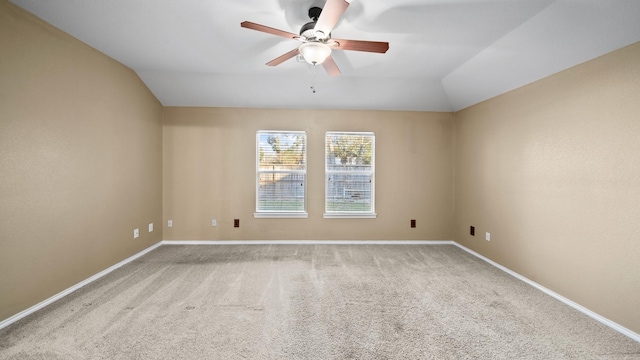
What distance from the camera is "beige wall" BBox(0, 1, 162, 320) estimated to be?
2061 mm

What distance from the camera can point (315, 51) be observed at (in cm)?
210

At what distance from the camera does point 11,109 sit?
206cm

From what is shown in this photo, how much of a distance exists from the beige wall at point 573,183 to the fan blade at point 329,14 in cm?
232

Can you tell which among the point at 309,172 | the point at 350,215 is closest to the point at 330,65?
the point at 309,172

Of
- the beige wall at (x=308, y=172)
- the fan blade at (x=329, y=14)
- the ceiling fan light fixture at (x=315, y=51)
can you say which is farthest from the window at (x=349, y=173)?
the fan blade at (x=329, y=14)

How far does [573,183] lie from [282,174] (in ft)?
12.0

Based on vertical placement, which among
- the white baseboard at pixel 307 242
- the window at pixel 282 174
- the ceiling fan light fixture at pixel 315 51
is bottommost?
the white baseboard at pixel 307 242

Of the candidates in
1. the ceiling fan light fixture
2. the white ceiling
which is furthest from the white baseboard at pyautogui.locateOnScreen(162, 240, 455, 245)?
the ceiling fan light fixture

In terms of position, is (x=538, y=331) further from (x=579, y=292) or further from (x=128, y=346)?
(x=128, y=346)

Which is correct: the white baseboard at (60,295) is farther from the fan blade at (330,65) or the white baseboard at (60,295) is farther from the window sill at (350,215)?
the fan blade at (330,65)

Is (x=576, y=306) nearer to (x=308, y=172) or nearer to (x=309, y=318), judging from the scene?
(x=309, y=318)

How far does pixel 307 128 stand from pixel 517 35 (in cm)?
290

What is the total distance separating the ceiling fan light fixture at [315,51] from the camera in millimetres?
2059

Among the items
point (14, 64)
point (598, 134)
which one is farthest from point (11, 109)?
point (598, 134)
